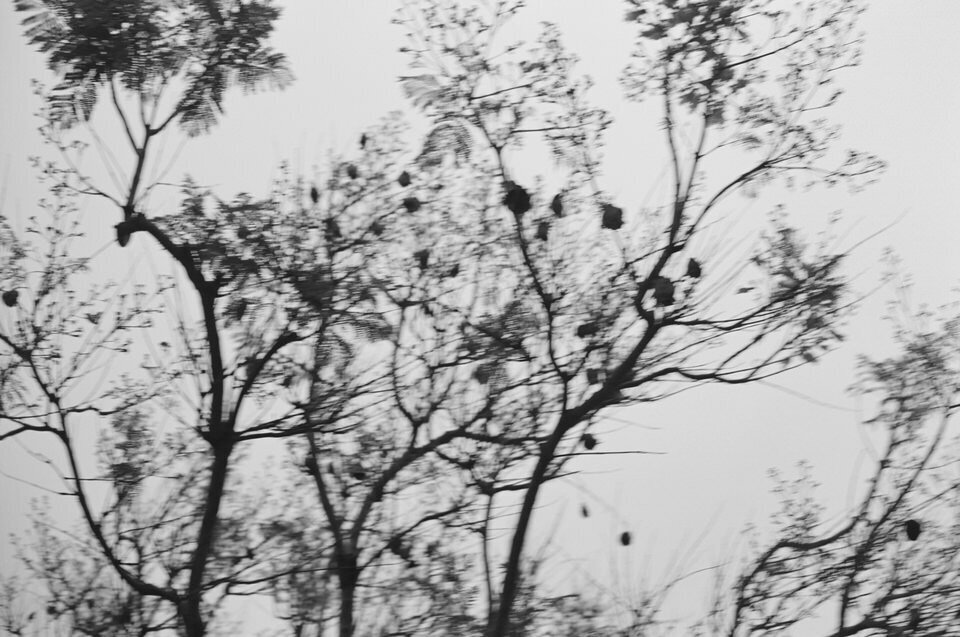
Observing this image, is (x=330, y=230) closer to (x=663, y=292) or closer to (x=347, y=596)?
(x=663, y=292)

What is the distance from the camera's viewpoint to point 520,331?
6906 mm

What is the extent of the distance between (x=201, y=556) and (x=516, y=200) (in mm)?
3035

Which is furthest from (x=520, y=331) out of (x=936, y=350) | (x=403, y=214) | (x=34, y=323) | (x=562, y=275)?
(x=936, y=350)

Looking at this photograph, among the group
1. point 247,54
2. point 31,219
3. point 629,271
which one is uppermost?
point 247,54

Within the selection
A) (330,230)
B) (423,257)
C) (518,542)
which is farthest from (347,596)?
(330,230)

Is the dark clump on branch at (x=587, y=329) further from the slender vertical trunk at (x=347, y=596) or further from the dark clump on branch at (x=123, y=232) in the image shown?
the dark clump on branch at (x=123, y=232)

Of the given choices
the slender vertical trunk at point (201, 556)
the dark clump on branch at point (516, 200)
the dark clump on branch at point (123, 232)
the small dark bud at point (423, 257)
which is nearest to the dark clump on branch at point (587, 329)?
the dark clump on branch at point (516, 200)

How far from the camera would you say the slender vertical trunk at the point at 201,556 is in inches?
241

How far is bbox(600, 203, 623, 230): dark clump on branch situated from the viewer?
5.76m

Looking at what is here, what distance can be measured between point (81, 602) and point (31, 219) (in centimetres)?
348

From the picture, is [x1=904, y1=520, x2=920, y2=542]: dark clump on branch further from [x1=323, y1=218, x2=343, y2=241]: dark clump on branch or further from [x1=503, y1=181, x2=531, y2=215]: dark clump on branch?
[x1=323, y1=218, x2=343, y2=241]: dark clump on branch

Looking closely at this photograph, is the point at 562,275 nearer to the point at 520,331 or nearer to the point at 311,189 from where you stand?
the point at 520,331

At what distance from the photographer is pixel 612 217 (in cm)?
581

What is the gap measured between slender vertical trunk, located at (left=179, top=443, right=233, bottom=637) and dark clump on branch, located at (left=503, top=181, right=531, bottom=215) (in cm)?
245
